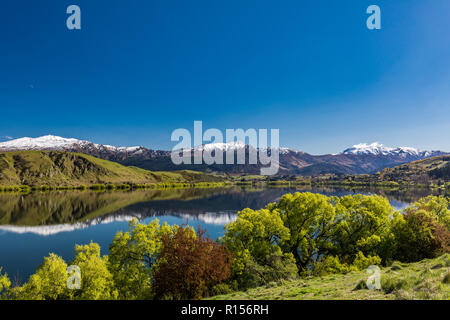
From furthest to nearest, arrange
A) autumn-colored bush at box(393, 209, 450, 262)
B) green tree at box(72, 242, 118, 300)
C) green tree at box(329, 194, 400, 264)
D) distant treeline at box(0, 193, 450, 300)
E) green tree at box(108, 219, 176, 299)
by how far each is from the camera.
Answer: green tree at box(329, 194, 400, 264) → autumn-colored bush at box(393, 209, 450, 262) → green tree at box(108, 219, 176, 299) → green tree at box(72, 242, 118, 300) → distant treeline at box(0, 193, 450, 300)

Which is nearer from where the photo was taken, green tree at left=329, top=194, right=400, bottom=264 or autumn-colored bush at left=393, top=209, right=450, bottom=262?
autumn-colored bush at left=393, top=209, right=450, bottom=262

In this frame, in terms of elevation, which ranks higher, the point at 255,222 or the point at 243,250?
the point at 255,222

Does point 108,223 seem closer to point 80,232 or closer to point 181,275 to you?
point 80,232

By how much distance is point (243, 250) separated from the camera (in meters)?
34.0

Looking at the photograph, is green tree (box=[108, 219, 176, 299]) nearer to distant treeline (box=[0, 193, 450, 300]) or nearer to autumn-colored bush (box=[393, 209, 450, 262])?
distant treeline (box=[0, 193, 450, 300])

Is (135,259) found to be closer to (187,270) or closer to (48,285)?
(48,285)

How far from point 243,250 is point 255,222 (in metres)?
4.83

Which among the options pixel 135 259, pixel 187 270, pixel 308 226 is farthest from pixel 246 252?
pixel 135 259

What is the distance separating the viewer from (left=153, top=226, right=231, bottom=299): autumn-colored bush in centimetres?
2366

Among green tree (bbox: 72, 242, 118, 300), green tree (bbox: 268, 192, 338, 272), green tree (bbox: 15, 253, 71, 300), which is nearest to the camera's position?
green tree (bbox: 15, 253, 71, 300)

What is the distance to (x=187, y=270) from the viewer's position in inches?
930

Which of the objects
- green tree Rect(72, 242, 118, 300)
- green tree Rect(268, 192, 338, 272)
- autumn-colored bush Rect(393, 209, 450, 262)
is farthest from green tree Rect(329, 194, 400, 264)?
green tree Rect(72, 242, 118, 300)

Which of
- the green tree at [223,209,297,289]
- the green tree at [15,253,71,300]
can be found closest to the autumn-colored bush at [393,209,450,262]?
the green tree at [223,209,297,289]
